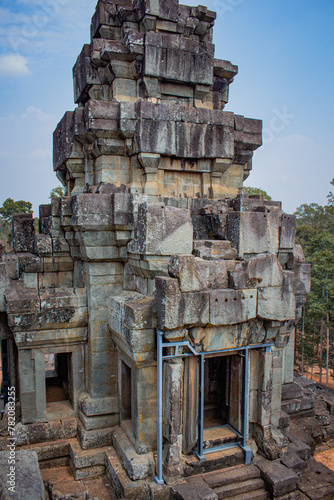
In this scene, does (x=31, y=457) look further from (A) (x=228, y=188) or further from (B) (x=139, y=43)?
(B) (x=139, y=43)

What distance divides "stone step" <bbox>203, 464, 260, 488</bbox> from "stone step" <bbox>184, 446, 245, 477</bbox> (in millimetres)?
76

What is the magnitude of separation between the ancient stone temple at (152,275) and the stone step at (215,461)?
0.11 ft

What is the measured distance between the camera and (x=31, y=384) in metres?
7.39

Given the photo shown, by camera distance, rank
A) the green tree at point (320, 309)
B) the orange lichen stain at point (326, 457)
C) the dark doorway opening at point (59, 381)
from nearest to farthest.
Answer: the orange lichen stain at point (326, 457) < the dark doorway opening at point (59, 381) < the green tree at point (320, 309)

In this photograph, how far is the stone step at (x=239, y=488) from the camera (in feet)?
18.9

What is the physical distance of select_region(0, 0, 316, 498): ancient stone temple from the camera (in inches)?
229

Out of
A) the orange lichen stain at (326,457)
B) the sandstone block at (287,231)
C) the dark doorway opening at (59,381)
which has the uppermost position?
the sandstone block at (287,231)

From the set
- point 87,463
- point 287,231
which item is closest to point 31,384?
point 87,463

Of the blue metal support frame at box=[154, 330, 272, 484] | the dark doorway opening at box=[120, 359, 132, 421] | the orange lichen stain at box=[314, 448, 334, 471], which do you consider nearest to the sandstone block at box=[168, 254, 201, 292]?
the blue metal support frame at box=[154, 330, 272, 484]

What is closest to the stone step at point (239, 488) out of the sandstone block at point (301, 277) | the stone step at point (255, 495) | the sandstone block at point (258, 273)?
the stone step at point (255, 495)

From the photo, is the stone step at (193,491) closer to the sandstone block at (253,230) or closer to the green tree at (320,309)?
the sandstone block at (253,230)

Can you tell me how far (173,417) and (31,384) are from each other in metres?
3.14

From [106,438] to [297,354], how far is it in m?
11.9

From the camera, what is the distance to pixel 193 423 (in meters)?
6.15
